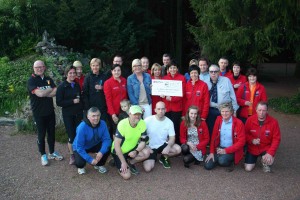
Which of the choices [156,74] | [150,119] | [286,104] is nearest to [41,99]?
[150,119]

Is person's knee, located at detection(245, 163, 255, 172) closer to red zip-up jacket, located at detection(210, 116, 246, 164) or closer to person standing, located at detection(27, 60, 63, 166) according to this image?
red zip-up jacket, located at detection(210, 116, 246, 164)

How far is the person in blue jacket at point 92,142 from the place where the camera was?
18.1ft

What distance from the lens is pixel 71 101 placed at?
5945mm

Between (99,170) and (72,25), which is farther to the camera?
(72,25)

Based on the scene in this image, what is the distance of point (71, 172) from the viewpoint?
5.79 m

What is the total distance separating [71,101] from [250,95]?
11.1ft

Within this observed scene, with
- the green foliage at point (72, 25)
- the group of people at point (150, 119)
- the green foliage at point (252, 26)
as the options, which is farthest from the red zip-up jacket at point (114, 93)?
the green foliage at point (72, 25)

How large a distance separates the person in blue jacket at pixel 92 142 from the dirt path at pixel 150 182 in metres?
0.23

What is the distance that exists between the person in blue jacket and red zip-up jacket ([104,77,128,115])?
0.64 metres

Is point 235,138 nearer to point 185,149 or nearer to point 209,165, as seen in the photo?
point 209,165

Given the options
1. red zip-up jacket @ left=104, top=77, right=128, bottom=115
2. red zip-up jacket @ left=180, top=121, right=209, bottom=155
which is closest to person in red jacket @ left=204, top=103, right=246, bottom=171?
red zip-up jacket @ left=180, top=121, right=209, bottom=155

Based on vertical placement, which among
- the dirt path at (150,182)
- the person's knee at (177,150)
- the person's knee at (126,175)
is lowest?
the dirt path at (150,182)

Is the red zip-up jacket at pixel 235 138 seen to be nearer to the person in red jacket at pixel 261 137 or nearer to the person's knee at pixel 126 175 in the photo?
the person in red jacket at pixel 261 137

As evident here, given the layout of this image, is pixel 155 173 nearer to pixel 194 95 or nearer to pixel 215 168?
pixel 215 168
